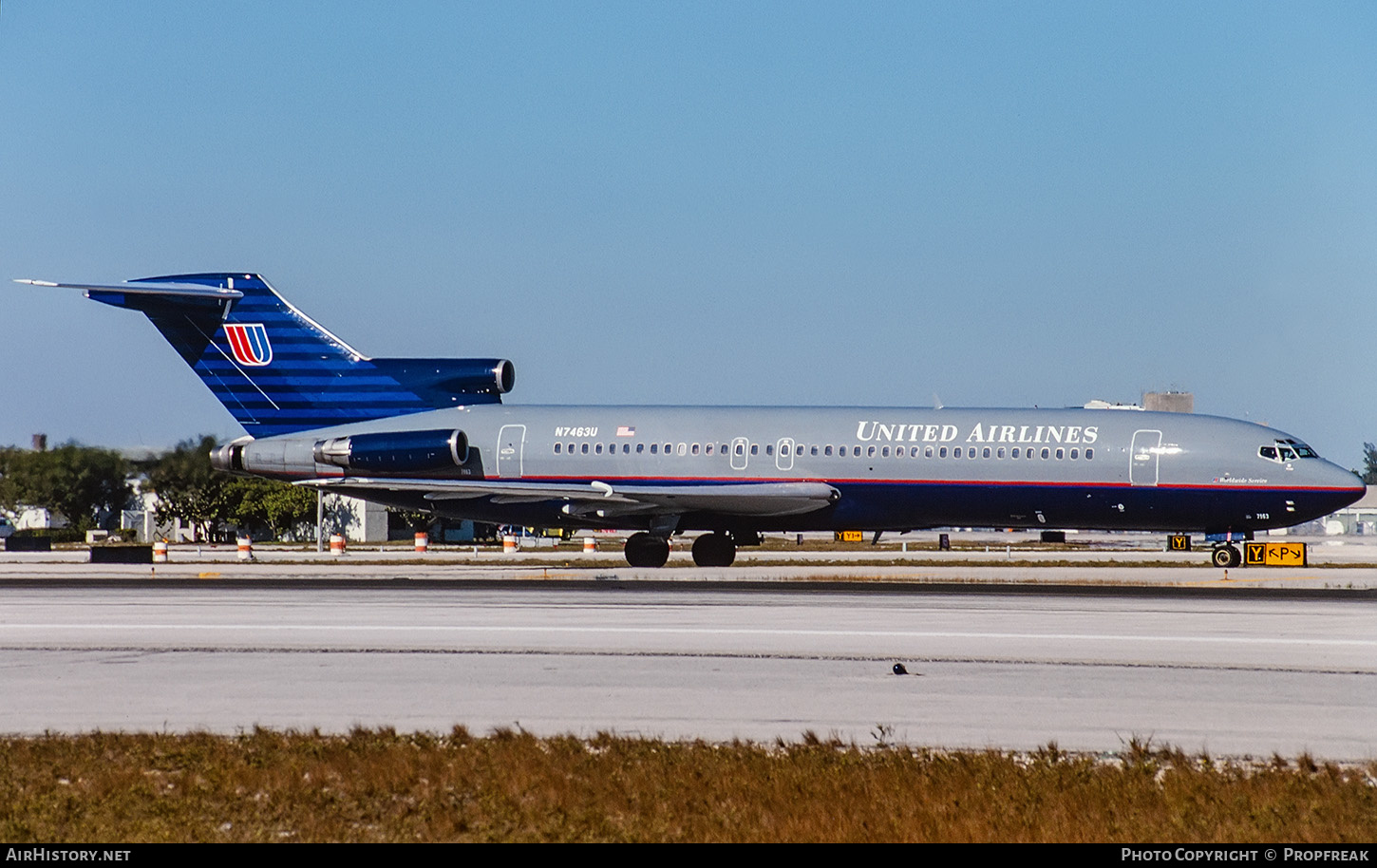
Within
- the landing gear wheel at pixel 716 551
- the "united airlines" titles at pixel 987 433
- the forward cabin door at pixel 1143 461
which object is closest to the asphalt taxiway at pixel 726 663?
the forward cabin door at pixel 1143 461

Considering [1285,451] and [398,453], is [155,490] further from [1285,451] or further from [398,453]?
[1285,451]

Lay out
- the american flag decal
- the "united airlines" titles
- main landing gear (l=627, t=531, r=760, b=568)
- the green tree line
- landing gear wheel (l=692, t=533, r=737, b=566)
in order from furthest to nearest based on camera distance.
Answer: the green tree line
the american flag decal
landing gear wheel (l=692, t=533, r=737, b=566)
main landing gear (l=627, t=531, r=760, b=568)
the "united airlines" titles

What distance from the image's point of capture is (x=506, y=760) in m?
11.2

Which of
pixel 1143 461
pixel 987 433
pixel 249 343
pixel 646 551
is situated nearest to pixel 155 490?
pixel 249 343

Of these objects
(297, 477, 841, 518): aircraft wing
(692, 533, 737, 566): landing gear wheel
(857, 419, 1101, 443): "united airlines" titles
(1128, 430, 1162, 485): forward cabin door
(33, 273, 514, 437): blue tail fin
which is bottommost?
(692, 533, 737, 566): landing gear wheel

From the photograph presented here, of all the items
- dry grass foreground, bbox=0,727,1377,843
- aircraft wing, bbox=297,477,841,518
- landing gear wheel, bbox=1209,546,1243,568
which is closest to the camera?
dry grass foreground, bbox=0,727,1377,843

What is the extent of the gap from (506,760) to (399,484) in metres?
29.5

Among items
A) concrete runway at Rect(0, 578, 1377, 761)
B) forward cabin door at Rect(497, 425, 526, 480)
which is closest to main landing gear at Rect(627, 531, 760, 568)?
forward cabin door at Rect(497, 425, 526, 480)

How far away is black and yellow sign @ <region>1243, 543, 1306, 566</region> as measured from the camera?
134 ft

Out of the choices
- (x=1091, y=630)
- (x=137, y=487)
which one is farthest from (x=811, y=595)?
(x=137, y=487)

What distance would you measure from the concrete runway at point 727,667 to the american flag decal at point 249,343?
15181 millimetres

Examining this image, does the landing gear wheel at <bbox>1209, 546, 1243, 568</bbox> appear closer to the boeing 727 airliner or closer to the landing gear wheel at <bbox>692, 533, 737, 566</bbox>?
the boeing 727 airliner

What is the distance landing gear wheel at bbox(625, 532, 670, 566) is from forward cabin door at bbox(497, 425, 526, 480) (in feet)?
12.2

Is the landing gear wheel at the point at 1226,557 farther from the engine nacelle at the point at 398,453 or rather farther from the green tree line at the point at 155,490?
the green tree line at the point at 155,490
